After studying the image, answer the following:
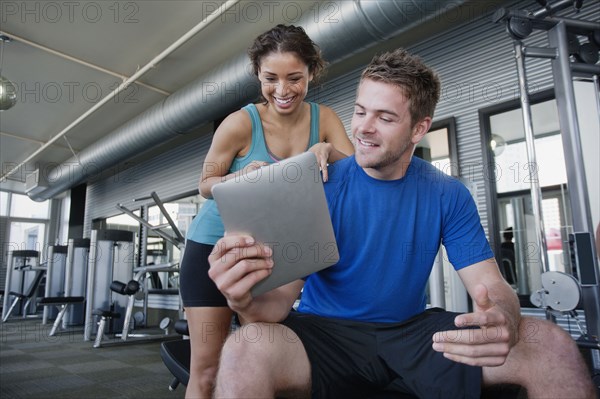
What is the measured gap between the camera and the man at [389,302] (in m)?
0.86

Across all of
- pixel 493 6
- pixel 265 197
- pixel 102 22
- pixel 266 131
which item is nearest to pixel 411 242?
pixel 265 197

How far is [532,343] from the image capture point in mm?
947

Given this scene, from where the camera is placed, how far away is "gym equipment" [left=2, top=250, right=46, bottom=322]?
7285 mm

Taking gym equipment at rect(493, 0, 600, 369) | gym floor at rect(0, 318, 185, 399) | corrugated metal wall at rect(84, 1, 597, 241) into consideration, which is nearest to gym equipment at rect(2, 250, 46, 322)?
gym floor at rect(0, 318, 185, 399)

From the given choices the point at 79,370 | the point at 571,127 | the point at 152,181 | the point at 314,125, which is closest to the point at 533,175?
the point at 571,127

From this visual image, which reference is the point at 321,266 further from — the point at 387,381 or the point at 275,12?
the point at 275,12

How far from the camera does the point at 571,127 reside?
238 centimetres

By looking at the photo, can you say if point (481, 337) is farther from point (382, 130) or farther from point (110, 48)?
point (110, 48)

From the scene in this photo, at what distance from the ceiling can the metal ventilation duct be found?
0.55 feet

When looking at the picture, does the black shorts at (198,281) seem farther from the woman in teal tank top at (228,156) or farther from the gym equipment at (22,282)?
the gym equipment at (22,282)

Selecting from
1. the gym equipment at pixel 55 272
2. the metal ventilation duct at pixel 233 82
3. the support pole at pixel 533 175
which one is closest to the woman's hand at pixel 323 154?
the support pole at pixel 533 175

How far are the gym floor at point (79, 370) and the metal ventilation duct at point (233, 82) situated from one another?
244 cm

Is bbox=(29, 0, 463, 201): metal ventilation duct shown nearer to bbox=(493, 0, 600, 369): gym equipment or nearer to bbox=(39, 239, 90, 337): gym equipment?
bbox=(493, 0, 600, 369): gym equipment

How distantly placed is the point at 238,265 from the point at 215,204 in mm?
554
